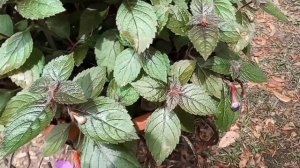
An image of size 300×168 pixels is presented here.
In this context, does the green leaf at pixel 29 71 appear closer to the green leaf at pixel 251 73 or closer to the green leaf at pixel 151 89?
the green leaf at pixel 151 89

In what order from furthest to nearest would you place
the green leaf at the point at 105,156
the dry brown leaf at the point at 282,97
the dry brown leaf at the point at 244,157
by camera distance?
the dry brown leaf at the point at 282,97, the dry brown leaf at the point at 244,157, the green leaf at the point at 105,156

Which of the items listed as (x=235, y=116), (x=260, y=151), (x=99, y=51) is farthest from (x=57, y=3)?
(x=260, y=151)

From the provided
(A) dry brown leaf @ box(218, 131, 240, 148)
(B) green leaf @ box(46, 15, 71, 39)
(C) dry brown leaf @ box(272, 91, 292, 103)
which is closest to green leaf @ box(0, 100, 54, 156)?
(B) green leaf @ box(46, 15, 71, 39)

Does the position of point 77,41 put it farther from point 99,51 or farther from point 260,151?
point 260,151

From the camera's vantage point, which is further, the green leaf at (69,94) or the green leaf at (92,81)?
the green leaf at (92,81)

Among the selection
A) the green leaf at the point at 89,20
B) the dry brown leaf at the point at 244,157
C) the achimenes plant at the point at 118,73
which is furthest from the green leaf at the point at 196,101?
the dry brown leaf at the point at 244,157

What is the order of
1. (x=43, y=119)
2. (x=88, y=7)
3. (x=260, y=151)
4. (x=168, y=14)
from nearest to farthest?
(x=43, y=119) → (x=168, y=14) → (x=88, y=7) → (x=260, y=151)
